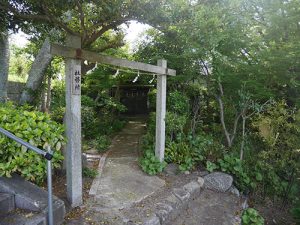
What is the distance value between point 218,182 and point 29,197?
4.03 m

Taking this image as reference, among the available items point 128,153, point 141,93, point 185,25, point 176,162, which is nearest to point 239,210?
point 176,162

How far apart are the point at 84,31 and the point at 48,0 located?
1442 mm

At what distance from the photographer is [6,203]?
3.11m

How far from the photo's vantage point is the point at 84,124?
28.7 ft

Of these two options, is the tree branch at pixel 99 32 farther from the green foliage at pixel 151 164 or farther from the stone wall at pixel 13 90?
the green foliage at pixel 151 164

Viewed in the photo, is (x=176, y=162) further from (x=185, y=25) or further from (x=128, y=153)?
(x=185, y=25)

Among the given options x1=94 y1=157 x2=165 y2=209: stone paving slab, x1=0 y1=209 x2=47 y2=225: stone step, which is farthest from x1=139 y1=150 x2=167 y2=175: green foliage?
x1=0 y1=209 x2=47 y2=225: stone step

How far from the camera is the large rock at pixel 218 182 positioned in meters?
5.79

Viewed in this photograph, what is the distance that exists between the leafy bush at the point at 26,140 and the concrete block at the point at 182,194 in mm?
2303

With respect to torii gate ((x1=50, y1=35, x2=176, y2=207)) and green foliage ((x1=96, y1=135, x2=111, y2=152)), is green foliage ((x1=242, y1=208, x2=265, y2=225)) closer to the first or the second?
torii gate ((x1=50, y1=35, x2=176, y2=207))

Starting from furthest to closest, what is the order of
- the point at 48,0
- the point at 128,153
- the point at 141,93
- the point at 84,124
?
the point at 141,93 < the point at 84,124 < the point at 128,153 < the point at 48,0

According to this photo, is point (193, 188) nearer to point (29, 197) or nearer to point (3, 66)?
point (29, 197)

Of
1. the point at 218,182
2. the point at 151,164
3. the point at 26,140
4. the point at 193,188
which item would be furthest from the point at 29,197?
the point at 218,182

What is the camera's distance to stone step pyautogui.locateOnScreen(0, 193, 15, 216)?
3.06m
